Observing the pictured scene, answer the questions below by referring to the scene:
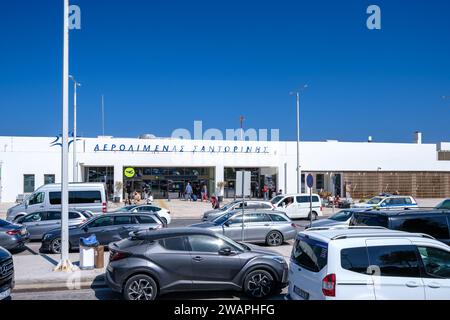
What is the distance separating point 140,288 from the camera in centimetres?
931

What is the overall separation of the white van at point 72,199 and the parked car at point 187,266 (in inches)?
564

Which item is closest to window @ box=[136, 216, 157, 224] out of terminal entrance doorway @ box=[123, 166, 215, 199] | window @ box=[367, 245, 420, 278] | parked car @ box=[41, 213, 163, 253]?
parked car @ box=[41, 213, 163, 253]

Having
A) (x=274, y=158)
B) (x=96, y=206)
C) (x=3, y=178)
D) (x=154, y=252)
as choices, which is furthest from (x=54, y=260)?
(x=274, y=158)

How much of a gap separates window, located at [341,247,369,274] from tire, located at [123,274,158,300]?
4064 millimetres

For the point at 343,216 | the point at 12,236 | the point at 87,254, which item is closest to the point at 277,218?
the point at 343,216

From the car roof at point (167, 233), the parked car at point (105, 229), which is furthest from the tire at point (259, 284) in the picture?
the parked car at point (105, 229)

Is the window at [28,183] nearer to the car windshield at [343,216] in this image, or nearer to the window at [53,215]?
the window at [53,215]

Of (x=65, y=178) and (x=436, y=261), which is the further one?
(x=65, y=178)

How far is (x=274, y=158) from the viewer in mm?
46406

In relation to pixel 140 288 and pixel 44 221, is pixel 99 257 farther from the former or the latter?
pixel 44 221

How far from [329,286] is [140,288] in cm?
405

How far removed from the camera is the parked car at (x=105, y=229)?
53.3 ft

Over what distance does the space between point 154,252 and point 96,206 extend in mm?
15072

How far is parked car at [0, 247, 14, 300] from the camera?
8.53 meters
